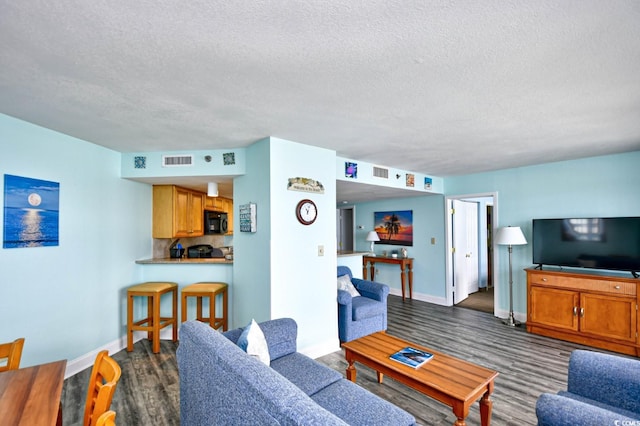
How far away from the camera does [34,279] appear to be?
2.55 meters

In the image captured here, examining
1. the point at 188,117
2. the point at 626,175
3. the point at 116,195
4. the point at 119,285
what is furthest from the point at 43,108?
the point at 626,175

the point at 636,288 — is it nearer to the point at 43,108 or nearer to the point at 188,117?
the point at 188,117

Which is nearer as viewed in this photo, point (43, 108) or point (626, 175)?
point (43, 108)

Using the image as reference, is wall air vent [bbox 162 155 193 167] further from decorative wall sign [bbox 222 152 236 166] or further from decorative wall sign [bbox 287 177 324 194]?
decorative wall sign [bbox 287 177 324 194]

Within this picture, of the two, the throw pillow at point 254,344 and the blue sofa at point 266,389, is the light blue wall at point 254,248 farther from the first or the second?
the throw pillow at point 254,344

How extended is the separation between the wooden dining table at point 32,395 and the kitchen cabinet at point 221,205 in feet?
12.3

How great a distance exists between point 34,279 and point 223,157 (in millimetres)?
2020

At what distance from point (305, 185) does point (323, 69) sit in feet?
5.20

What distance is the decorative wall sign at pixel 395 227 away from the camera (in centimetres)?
602

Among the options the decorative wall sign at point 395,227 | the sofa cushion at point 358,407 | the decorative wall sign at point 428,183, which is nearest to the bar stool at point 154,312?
the sofa cushion at point 358,407

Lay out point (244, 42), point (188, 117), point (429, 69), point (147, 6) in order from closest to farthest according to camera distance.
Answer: point (147, 6), point (244, 42), point (429, 69), point (188, 117)

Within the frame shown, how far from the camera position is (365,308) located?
3.60m

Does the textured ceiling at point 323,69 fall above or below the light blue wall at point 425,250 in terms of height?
above

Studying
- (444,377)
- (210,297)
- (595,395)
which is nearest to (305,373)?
(444,377)
